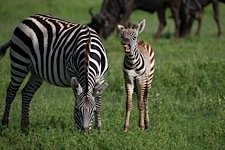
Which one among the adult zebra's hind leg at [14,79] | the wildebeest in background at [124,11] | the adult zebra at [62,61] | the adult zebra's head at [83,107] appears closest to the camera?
the adult zebra's head at [83,107]

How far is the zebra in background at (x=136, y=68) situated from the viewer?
7.91m

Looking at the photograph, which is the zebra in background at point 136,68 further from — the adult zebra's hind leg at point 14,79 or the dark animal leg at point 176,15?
the dark animal leg at point 176,15

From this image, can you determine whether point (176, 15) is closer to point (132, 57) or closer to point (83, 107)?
point (132, 57)

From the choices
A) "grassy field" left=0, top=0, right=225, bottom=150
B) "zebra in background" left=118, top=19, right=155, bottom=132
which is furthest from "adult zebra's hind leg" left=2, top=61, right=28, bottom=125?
"zebra in background" left=118, top=19, right=155, bottom=132

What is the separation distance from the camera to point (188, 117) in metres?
9.48

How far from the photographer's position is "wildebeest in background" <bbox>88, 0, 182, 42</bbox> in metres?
17.8

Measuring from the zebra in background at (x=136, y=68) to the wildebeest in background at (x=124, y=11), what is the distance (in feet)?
29.8

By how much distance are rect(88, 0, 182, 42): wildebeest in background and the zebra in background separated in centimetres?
909

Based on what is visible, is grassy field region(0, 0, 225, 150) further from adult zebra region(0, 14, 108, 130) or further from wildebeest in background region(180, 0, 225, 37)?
wildebeest in background region(180, 0, 225, 37)

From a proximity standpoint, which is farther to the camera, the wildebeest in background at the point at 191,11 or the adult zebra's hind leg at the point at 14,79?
the wildebeest in background at the point at 191,11

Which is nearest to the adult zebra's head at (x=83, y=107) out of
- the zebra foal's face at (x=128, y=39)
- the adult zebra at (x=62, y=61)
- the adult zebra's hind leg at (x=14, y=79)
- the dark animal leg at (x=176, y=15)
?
the adult zebra at (x=62, y=61)

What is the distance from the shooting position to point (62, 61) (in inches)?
328

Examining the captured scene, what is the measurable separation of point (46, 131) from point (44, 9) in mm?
15146

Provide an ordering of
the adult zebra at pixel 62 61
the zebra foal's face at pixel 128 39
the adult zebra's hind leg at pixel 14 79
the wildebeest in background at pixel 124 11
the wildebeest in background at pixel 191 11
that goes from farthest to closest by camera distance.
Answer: the wildebeest in background at pixel 191 11, the wildebeest in background at pixel 124 11, the adult zebra's hind leg at pixel 14 79, the zebra foal's face at pixel 128 39, the adult zebra at pixel 62 61
